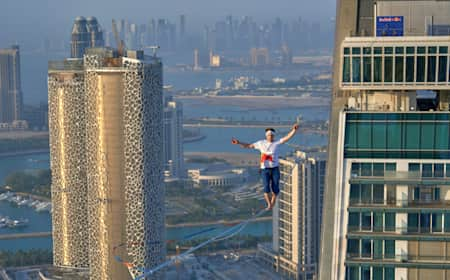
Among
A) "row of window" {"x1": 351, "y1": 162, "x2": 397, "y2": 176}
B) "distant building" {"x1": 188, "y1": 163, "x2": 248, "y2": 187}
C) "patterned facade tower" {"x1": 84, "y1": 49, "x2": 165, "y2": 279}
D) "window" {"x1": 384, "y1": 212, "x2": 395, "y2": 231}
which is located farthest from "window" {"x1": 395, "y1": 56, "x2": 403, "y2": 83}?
"distant building" {"x1": 188, "y1": 163, "x2": 248, "y2": 187}

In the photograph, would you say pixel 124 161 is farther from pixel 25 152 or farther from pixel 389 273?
pixel 25 152

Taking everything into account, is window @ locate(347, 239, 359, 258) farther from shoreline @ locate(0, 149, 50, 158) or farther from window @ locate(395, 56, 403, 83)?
shoreline @ locate(0, 149, 50, 158)

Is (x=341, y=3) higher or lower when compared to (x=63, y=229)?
higher

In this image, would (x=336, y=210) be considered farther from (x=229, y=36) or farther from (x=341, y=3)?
(x=229, y=36)

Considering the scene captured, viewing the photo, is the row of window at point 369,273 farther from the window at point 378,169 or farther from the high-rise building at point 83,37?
the high-rise building at point 83,37

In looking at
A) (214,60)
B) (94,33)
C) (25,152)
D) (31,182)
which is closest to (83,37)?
(94,33)

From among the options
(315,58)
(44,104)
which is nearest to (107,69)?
(44,104)
